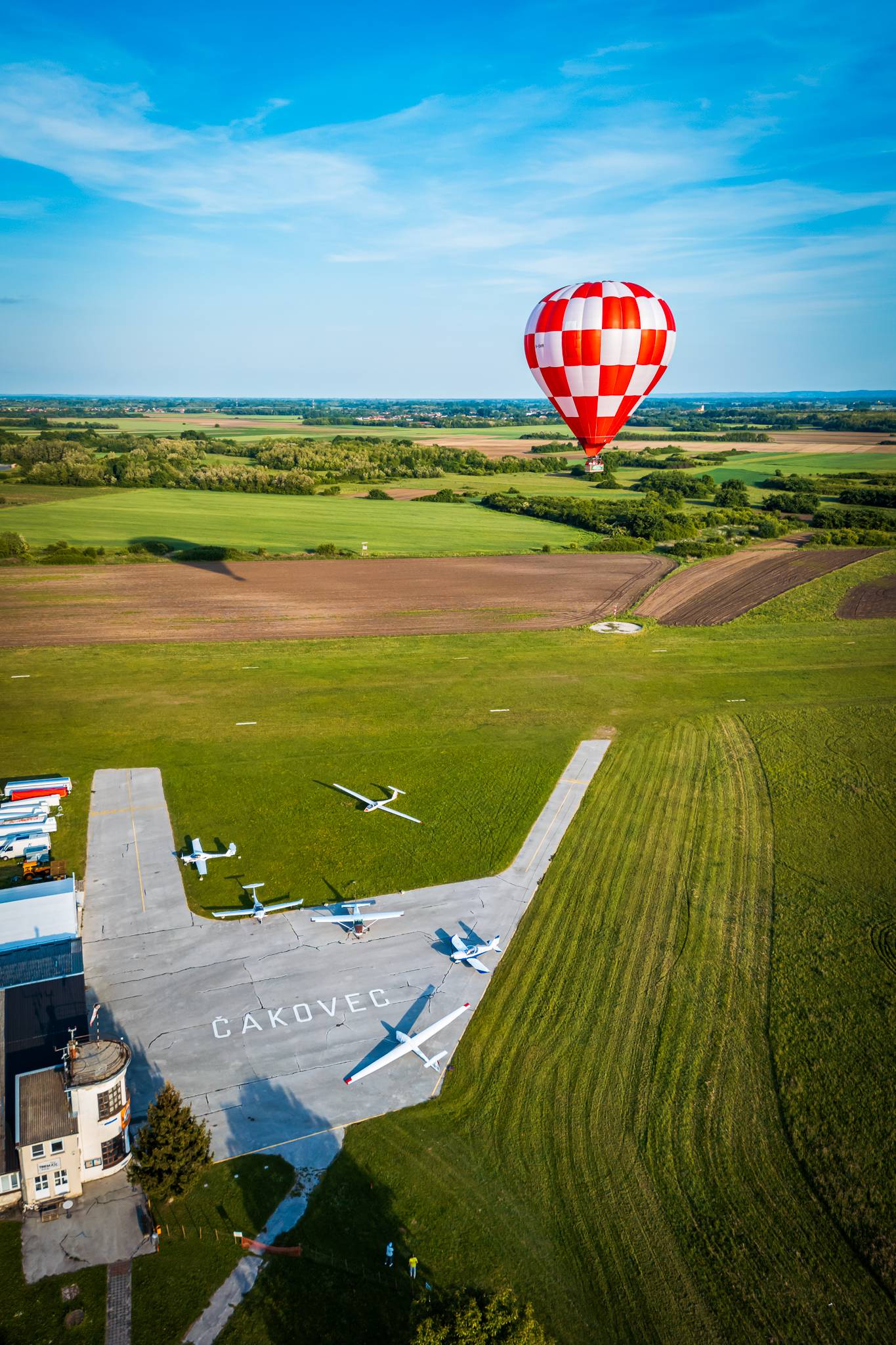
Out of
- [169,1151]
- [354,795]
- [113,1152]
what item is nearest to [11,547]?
[354,795]

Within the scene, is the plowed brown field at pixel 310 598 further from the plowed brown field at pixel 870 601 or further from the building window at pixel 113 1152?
the building window at pixel 113 1152

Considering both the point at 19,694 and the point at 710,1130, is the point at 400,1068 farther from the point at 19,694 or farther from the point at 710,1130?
the point at 19,694

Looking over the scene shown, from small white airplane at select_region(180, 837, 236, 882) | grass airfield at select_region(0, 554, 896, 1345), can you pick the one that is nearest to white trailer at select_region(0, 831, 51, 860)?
grass airfield at select_region(0, 554, 896, 1345)

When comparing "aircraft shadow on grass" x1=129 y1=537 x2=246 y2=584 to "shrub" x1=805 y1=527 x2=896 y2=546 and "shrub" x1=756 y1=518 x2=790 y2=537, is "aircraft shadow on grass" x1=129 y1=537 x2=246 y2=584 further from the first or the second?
"shrub" x1=805 y1=527 x2=896 y2=546

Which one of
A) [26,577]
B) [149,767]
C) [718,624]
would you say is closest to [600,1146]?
[149,767]

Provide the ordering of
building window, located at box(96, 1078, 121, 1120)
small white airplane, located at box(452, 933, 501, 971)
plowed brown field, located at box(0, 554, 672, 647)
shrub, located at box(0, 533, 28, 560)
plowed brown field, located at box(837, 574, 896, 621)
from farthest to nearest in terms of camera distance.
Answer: shrub, located at box(0, 533, 28, 560) < plowed brown field, located at box(837, 574, 896, 621) < plowed brown field, located at box(0, 554, 672, 647) < small white airplane, located at box(452, 933, 501, 971) < building window, located at box(96, 1078, 121, 1120)

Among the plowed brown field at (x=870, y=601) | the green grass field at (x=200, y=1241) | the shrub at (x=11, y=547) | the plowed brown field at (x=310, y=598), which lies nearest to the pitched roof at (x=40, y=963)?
the green grass field at (x=200, y=1241)

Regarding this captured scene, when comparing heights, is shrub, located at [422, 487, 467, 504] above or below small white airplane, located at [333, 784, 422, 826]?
above
